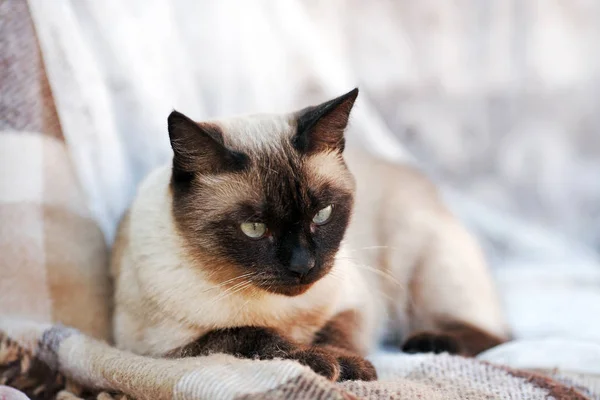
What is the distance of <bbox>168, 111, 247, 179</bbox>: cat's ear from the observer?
1.29 m

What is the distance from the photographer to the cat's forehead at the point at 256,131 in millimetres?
1438

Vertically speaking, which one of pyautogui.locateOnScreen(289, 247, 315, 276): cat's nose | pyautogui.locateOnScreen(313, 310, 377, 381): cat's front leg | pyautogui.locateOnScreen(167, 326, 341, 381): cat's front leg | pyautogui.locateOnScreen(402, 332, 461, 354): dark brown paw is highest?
pyautogui.locateOnScreen(289, 247, 315, 276): cat's nose

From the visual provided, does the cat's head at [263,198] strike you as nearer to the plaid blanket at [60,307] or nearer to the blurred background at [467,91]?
the plaid blanket at [60,307]

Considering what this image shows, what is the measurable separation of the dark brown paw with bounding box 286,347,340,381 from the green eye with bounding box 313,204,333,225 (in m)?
0.28

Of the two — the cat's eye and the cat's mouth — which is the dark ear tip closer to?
the cat's eye

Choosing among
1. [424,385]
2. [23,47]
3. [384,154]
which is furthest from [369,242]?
[23,47]

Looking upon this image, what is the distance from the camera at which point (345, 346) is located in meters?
1.56

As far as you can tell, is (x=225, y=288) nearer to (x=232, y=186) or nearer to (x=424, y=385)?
(x=232, y=186)

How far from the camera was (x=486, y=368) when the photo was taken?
1.50 m

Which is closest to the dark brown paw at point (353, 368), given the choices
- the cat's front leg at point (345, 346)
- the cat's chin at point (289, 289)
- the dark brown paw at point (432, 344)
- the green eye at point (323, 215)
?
the cat's front leg at point (345, 346)

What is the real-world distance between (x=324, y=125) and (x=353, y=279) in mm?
485

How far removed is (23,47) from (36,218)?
1.48 feet

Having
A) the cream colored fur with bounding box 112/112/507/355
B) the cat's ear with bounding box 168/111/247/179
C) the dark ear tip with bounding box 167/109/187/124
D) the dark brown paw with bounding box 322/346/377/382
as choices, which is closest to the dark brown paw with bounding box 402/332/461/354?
the cream colored fur with bounding box 112/112/507/355

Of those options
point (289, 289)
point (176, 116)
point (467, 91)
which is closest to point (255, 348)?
point (289, 289)
